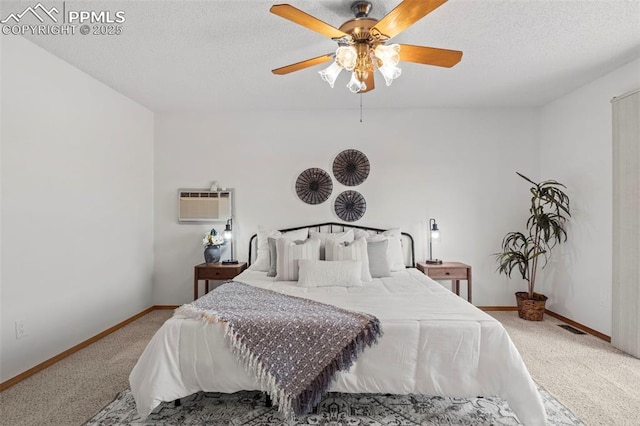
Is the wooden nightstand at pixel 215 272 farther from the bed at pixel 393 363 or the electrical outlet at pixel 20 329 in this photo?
the bed at pixel 393 363

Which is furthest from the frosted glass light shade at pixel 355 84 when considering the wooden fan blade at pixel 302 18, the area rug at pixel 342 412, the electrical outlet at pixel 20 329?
the electrical outlet at pixel 20 329

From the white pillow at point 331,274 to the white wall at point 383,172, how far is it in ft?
4.34

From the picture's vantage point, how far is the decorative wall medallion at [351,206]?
14.6 feet

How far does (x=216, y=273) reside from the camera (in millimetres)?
4074

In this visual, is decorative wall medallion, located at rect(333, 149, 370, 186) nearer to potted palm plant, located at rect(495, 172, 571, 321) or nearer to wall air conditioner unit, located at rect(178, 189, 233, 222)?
wall air conditioner unit, located at rect(178, 189, 233, 222)

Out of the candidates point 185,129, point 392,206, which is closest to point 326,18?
point 392,206

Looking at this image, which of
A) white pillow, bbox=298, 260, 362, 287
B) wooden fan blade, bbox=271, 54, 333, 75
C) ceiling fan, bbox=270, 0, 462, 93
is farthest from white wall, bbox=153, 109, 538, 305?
ceiling fan, bbox=270, 0, 462, 93

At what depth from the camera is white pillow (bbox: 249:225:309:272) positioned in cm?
387

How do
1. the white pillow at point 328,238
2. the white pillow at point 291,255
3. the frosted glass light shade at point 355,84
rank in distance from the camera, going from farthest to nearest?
1. the white pillow at point 328,238
2. the white pillow at point 291,255
3. the frosted glass light shade at point 355,84

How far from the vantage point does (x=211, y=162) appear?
4602mm

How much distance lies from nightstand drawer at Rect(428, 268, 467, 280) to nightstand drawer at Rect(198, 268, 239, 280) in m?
2.40

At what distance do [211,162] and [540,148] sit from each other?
4.48 metres

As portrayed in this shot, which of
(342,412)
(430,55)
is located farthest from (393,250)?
(430,55)

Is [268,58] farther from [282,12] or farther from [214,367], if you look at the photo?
[214,367]
